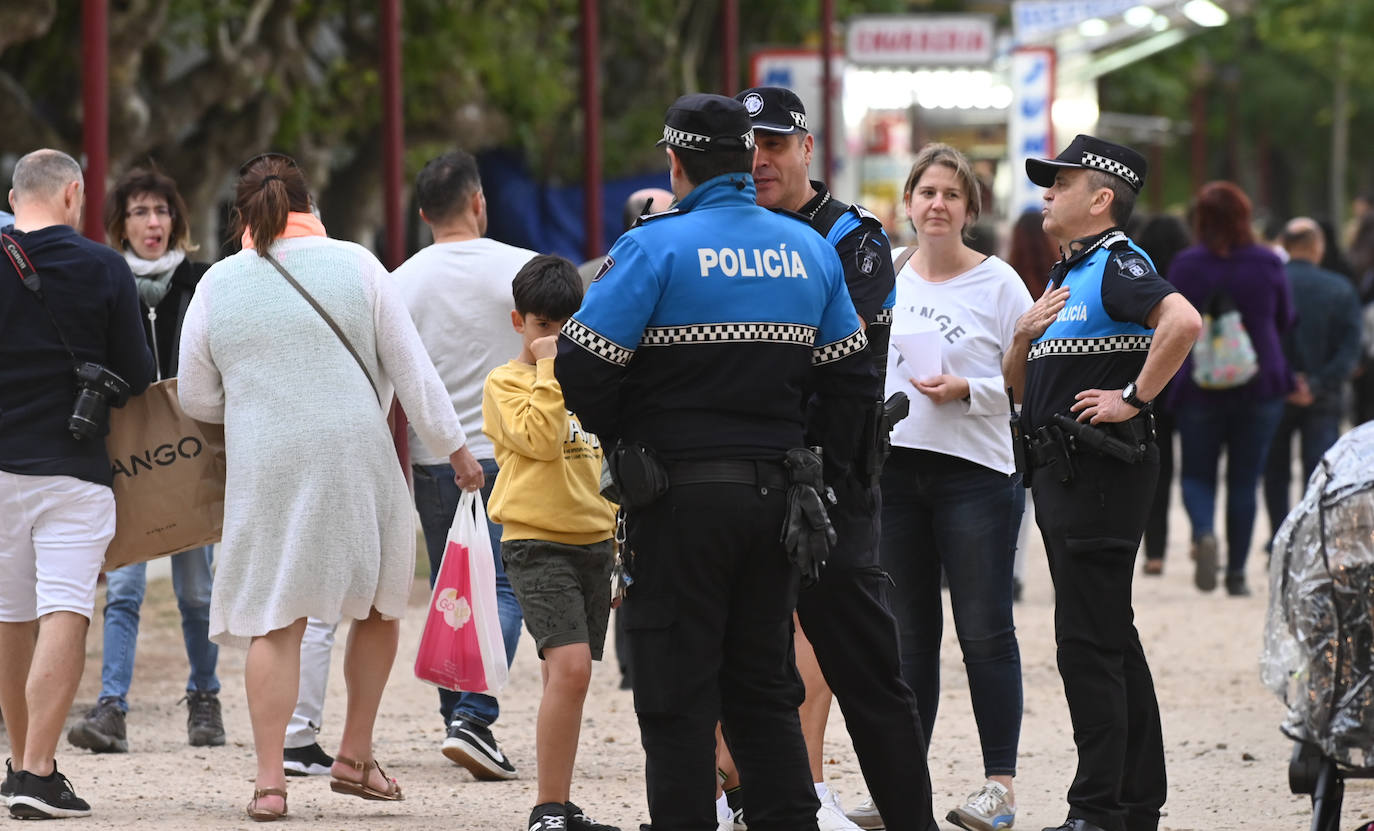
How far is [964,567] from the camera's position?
6.06 m

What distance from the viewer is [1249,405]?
11156mm

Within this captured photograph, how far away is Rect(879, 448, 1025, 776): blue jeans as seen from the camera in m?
6.07

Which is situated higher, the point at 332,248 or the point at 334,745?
the point at 332,248

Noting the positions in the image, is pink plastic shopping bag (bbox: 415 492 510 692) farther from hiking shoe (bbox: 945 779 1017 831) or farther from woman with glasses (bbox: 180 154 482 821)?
hiking shoe (bbox: 945 779 1017 831)

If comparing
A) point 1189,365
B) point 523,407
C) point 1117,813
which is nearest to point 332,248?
point 523,407

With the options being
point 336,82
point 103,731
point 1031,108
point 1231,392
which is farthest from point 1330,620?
point 1031,108

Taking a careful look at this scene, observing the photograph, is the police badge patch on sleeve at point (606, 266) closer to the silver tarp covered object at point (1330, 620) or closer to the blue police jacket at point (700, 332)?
the blue police jacket at point (700, 332)

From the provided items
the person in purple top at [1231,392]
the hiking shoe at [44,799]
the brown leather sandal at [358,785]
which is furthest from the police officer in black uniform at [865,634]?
the person in purple top at [1231,392]

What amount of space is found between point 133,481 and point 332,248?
3.17ft

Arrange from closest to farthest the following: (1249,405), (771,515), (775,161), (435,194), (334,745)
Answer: (771,515)
(775,161)
(435,194)
(334,745)
(1249,405)

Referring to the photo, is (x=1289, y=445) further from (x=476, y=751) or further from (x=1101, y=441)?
(x=1101, y=441)

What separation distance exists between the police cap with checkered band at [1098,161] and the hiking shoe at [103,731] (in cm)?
378

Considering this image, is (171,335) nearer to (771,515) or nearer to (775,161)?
(775,161)

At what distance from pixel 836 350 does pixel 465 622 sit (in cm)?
171
